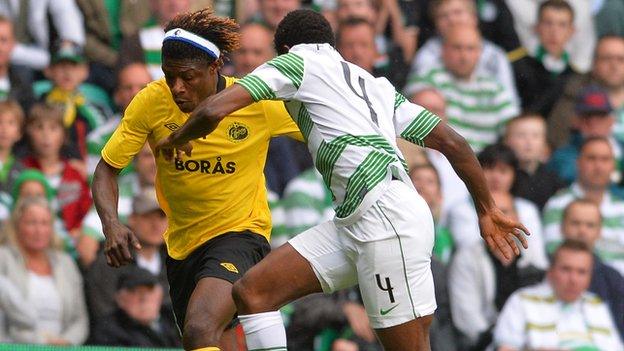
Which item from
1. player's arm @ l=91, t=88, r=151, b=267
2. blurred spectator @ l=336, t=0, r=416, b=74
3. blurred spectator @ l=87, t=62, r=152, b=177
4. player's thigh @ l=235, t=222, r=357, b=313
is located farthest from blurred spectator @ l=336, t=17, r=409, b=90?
player's thigh @ l=235, t=222, r=357, b=313

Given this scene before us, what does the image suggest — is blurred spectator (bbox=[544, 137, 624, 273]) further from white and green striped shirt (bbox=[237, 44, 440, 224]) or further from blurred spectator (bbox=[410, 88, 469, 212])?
white and green striped shirt (bbox=[237, 44, 440, 224])

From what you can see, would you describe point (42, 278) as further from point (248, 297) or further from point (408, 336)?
point (408, 336)

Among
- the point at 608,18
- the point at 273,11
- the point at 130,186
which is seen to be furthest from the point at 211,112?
the point at 608,18

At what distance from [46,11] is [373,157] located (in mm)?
5638

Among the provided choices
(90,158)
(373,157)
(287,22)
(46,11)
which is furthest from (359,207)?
(46,11)

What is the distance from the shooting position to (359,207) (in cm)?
764

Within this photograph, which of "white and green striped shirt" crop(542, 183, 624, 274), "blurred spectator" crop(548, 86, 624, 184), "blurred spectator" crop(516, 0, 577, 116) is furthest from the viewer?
"blurred spectator" crop(516, 0, 577, 116)

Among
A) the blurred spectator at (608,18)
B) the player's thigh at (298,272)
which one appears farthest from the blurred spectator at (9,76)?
the blurred spectator at (608,18)

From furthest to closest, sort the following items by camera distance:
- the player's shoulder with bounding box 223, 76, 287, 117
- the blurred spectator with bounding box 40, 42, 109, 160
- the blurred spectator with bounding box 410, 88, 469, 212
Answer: the blurred spectator with bounding box 410, 88, 469, 212, the blurred spectator with bounding box 40, 42, 109, 160, the player's shoulder with bounding box 223, 76, 287, 117

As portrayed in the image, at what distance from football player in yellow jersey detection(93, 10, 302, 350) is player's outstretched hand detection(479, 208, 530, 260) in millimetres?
1126

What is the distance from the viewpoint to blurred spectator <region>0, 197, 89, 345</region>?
11.2 metres

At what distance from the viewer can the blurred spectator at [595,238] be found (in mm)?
12047

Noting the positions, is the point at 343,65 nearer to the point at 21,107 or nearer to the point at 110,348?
the point at 110,348

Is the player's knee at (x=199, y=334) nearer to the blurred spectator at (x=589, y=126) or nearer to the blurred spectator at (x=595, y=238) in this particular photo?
the blurred spectator at (x=595, y=238)
